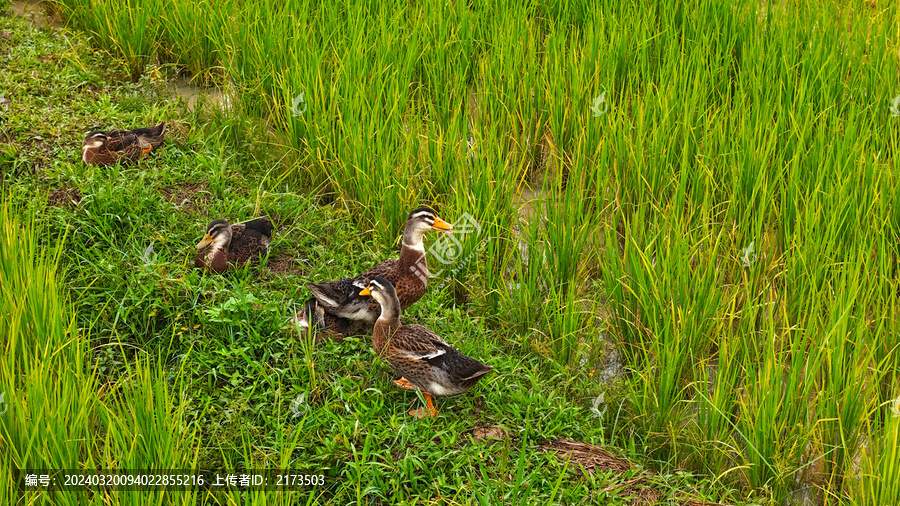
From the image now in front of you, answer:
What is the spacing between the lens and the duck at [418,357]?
2730mm

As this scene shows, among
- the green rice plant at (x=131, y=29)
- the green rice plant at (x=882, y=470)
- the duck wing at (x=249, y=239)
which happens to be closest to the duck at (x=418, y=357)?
the duck wing at (x=249, y=239)

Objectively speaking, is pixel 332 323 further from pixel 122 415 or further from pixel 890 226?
pixel 890 226

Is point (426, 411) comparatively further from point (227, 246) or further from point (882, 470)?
point (882, 470)

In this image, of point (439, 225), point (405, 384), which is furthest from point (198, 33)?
point (405, 384)

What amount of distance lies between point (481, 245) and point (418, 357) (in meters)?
0.88

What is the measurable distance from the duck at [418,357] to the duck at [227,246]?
776 millimetres

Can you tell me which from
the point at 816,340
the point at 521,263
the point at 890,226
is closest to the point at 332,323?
the point at 521,263

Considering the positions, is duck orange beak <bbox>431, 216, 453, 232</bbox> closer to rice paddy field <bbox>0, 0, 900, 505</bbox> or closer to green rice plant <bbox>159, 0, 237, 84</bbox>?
rice paddy field <bbox>0, 0, 900, 505</bbox>

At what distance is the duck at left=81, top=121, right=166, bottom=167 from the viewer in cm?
396

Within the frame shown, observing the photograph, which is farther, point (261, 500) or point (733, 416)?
point (733, 416)

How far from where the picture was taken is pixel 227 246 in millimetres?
3346

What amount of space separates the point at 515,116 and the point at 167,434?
2.66 metres

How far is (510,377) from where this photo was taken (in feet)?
10.0

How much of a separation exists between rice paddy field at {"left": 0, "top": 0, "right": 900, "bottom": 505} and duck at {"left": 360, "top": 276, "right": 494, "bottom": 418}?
113 millimetres
